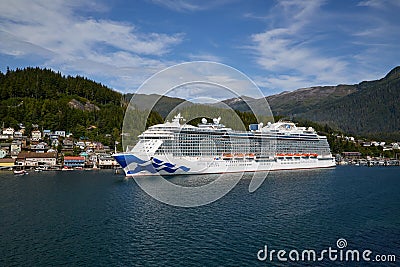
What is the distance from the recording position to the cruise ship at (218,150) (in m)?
39.1

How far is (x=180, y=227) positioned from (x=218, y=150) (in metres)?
27.2

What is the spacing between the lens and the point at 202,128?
4594cm

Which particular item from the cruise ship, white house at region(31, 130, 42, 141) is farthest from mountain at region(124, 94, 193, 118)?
white house at region(31, 130, 42, 141)

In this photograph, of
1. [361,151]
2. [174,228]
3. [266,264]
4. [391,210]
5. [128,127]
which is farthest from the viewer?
[361,151]

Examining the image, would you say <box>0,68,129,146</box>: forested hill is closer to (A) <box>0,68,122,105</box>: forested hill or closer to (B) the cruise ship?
(A) <box>0,68,122,105</box>: forested hill

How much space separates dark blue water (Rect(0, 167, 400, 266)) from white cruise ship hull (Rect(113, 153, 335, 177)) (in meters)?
7.28

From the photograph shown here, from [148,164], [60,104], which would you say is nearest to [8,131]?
[60,104]

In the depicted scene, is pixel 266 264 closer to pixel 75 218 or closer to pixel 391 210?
pixel 75 218

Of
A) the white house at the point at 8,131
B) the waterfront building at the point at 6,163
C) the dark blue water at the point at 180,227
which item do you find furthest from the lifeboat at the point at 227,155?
the white house at the point at 8,131

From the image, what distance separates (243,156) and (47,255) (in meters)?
35.3

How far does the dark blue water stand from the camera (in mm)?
15141

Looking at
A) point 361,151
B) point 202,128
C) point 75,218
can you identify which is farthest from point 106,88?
point 75,218

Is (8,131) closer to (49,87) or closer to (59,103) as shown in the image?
(59,103)

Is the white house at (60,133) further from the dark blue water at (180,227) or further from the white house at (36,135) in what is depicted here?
the dark blue water at (180,227)
